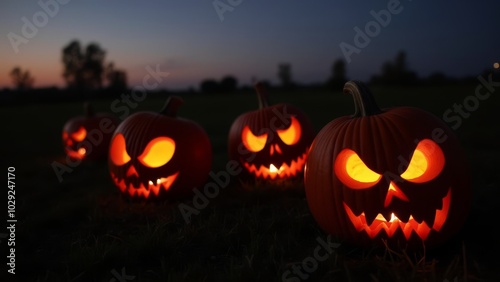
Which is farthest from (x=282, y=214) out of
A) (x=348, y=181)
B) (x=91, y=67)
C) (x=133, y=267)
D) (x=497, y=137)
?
(x=91, y=67)

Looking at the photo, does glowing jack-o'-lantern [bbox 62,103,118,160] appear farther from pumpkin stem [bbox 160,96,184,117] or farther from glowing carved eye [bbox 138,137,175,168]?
glowing carved eye [bbox 138,137,175,168]

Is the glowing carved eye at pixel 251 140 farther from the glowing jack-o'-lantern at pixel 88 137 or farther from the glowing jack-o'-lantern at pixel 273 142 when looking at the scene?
the glowing jack-o'-lantern at pixel 88 137

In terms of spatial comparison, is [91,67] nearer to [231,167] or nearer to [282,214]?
[231,167]

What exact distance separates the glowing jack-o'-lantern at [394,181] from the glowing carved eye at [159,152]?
7.71ft

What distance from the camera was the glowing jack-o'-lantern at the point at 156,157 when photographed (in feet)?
14.7

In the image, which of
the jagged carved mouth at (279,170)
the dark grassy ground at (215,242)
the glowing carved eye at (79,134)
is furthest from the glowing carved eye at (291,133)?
the glowing carved eye at (79,134)

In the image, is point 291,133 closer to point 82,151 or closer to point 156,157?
point 156,157

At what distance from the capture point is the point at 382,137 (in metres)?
2.77

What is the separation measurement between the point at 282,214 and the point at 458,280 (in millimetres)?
1788

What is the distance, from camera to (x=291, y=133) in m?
5.28

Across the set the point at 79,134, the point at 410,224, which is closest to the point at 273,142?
the point at 410,224

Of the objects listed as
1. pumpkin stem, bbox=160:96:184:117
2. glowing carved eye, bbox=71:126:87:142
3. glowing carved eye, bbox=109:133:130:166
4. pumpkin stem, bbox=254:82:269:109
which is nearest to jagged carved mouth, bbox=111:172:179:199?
glowing carved eye, bbox=109:133:130:166

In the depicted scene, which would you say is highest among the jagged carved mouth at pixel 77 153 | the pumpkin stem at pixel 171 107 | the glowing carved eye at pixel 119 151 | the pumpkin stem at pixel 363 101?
the pumpkin stem at pixel 171 107

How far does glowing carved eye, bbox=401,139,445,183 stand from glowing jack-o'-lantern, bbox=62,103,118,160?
24.0ft
